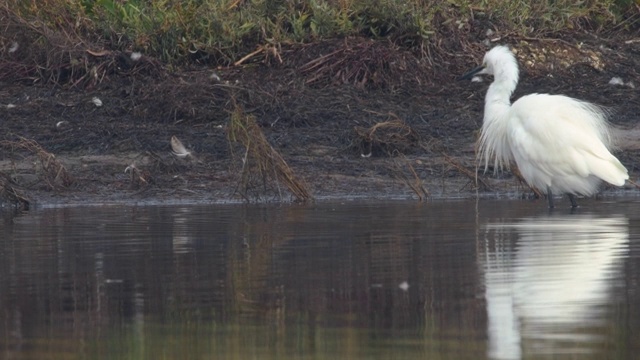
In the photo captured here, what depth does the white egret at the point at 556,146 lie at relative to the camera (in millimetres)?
12055

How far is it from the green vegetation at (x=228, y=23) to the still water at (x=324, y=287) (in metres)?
5.18

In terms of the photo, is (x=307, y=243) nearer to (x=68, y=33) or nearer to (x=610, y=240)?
(x=610, y=240)

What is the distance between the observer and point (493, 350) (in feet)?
17.3

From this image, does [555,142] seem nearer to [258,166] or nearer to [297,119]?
[258,166]

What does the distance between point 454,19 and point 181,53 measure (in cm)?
323

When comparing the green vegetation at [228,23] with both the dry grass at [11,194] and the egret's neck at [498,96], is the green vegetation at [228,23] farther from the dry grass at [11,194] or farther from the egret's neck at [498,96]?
the dry grass at [11,194]

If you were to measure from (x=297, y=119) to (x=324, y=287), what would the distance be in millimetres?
7566

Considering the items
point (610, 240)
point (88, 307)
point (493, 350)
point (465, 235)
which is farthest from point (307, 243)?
point (493, 350)

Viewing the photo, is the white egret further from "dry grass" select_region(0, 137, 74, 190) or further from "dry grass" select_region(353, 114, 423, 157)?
"dry grass" select_region(0, 137, 74, 190)

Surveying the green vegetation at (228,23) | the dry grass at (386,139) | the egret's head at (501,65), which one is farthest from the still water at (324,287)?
the green vegetation at (228,23)

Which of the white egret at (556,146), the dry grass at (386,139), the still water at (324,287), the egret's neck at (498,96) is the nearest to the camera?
the still water at (324,287)

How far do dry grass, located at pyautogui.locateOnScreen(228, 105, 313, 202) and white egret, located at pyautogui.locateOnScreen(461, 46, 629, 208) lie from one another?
187 centimetres

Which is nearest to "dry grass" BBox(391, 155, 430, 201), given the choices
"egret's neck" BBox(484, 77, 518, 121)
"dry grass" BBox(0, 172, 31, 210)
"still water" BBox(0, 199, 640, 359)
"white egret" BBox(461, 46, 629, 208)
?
"white egret" BBox(461, 46, 629, 208)

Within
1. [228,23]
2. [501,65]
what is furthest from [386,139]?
[228,23]
